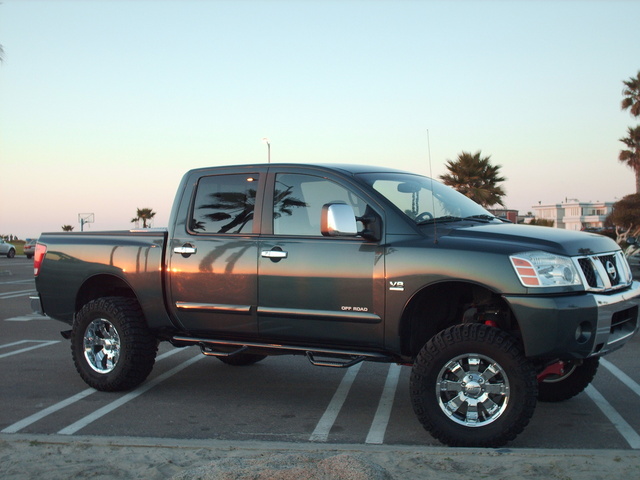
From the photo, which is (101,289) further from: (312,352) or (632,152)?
(632,152)

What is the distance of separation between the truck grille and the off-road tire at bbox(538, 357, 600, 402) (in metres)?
0.88

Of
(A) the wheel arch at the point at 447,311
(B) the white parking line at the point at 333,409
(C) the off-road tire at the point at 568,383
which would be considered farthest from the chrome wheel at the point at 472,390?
(C) the off-road tire at the point at 568,383

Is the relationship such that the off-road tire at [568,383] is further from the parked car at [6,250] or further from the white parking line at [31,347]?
the parked car at [6,250]

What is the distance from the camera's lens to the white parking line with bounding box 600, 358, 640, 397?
7117 millimetres

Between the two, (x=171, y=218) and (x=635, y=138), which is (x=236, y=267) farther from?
(x=635, y=138)

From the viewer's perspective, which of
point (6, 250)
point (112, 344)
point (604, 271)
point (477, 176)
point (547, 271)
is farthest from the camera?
point (6, 250)

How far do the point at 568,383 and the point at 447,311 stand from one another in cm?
144

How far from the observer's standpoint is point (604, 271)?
5.41 metres

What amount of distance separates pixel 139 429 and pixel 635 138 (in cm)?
4765

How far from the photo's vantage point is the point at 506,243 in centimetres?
527

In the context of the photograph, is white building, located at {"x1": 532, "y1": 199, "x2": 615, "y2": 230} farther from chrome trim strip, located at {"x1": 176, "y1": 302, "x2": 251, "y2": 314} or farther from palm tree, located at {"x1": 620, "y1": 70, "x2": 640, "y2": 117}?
chrome trim strip, located at {"x1": 176, "y1": 302, "x2": 251, "y2": 314}

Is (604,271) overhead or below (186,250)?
below

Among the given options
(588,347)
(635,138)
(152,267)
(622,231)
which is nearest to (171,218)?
(152,267)

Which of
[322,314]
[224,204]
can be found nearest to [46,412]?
[224,204]
